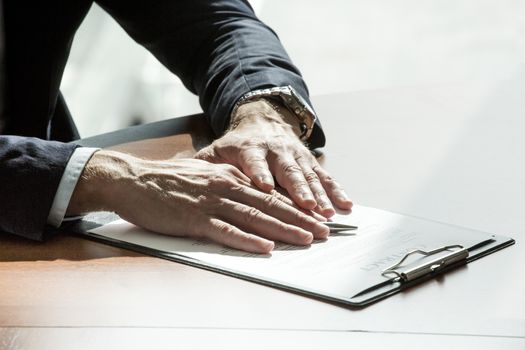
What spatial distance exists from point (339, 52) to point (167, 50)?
3.28 metres

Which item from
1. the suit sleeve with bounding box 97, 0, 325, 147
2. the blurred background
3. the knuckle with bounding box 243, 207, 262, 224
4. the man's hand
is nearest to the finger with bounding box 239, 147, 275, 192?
the man's hand

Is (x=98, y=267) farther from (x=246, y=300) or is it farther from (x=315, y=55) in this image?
(x=315, y=55)

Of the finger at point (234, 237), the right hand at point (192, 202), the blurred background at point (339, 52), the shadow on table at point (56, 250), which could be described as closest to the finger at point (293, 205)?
the right hand at point (192, 202)

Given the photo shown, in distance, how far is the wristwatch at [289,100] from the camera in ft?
5.27

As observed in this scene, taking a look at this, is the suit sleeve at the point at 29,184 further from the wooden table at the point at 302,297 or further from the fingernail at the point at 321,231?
the fingernail at the point at 321,231

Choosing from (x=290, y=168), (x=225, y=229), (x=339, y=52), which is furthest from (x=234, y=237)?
(x=339, y=52)

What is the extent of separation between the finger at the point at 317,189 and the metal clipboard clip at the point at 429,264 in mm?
194

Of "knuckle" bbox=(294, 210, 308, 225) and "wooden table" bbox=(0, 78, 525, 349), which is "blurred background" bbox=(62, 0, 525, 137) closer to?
"wooden table" bbox=(0, 78, 525, 349)


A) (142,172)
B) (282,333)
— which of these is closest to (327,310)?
(282,333)

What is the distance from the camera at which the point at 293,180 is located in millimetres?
1361

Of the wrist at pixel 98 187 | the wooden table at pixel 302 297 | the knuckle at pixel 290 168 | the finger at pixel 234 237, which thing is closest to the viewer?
the wooden table at pixel 302 297

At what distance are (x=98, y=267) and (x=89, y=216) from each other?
0.62ft

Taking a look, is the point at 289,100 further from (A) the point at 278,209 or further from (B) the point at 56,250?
(B) the point at 56,250

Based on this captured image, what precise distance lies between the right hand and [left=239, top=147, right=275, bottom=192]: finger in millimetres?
23
